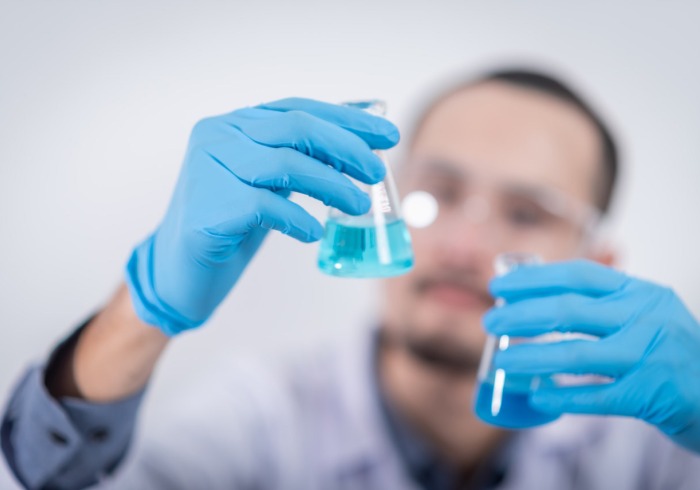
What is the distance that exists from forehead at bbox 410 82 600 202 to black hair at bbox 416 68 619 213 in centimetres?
4

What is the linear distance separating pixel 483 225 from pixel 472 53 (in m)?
0.95

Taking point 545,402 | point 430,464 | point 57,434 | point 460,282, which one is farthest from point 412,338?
point 57,434

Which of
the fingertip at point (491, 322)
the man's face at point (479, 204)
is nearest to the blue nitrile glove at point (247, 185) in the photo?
the fingertip at point (491, 322)

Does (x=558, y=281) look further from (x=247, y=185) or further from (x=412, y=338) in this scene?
(x=412, y=338)

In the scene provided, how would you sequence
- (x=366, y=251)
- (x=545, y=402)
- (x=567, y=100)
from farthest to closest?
1. (x=567, y=100)
2. (x=545, y=402)
3. (x=366, y=251)

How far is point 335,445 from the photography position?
2.20m

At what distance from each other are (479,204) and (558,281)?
718 millimetres

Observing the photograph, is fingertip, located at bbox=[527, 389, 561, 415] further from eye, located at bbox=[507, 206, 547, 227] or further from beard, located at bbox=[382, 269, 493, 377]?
eye, located at bbox=[507, 206, 547, 227]

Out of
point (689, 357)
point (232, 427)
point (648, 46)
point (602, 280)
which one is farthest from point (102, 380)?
point (648, 46)

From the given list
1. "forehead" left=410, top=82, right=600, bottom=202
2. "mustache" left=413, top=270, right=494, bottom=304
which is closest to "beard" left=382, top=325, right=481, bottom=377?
"mustache" left=413, top=270, right=494, bottom=304

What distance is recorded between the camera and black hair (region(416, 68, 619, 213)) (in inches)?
89.1

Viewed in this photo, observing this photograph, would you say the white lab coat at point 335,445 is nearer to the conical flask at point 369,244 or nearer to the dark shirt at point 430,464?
the dark shirt at point 430,464

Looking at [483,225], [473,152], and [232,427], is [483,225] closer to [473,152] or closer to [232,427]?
[473,152]

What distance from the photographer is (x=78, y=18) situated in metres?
2.09
